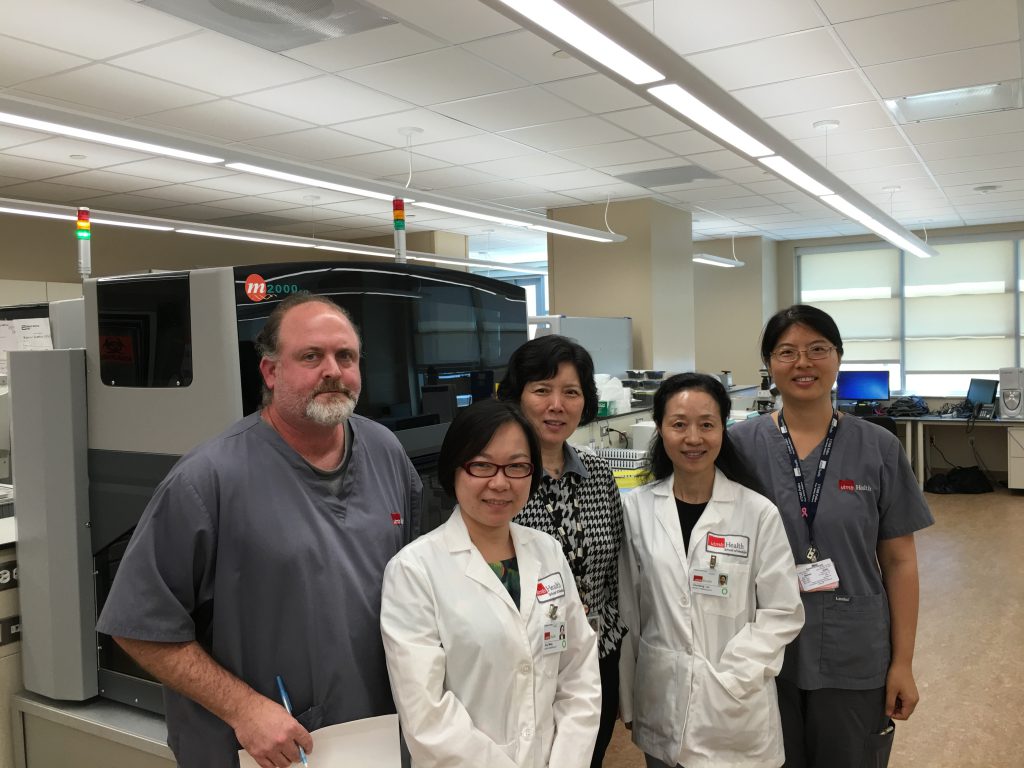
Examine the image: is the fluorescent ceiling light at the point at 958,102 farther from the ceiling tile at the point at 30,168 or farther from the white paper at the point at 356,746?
the ceiling tile at the point at 30,168

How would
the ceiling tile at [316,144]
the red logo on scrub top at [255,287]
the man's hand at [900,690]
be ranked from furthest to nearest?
1. the ceiling tile at [316,144]
2. the man's hand at [900,690]
3. the red logo on scrub top at [255,287]

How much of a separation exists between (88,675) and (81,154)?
4.85 metres

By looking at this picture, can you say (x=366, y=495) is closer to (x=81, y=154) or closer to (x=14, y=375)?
(x=14, y=375)

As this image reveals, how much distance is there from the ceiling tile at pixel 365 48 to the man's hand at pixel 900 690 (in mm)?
3119

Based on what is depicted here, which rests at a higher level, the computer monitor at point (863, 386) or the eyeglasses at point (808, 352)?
the eyeglasses at point (808, 352)

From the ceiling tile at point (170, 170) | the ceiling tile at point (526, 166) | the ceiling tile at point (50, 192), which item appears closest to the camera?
the ceiling tile at point (170, 170)

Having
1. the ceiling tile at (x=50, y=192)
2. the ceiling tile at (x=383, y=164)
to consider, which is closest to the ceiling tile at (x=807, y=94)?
the ceiling tile at (x=383, y=164)

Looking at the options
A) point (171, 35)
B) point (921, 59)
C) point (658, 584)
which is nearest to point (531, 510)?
point (658, 584)

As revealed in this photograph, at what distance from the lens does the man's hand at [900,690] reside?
1.87m

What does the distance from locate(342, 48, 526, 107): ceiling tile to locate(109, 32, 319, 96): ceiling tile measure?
352 millimetres

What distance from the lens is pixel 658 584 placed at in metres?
1.79

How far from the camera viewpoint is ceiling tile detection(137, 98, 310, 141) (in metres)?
4.79

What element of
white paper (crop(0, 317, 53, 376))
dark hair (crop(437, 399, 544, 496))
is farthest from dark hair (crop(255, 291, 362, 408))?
white paper (crop(0, 317, 53, 376))

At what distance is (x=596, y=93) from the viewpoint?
457 cm
